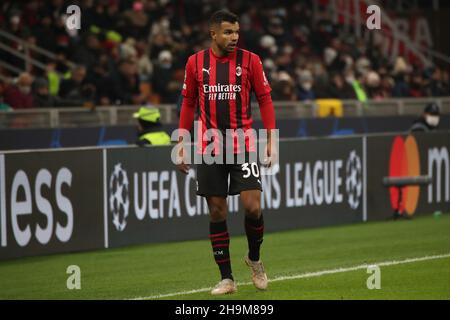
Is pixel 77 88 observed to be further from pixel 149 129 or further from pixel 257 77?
pixel 257 77

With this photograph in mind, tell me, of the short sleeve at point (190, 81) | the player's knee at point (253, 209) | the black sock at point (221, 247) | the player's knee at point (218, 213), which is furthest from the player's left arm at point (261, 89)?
the black sock at point (221, 247)

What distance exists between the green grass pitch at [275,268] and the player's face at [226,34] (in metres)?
2.11

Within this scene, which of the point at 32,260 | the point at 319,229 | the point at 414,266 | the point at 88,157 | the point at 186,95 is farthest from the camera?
the point at 319,229

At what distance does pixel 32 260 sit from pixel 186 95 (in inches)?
172

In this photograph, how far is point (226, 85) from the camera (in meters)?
9.80

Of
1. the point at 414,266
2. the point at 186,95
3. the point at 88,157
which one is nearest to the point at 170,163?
the point at 88,157

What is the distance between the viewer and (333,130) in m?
24.0

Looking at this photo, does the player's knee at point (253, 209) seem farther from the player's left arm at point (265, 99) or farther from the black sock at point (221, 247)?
the player's left arm at point (265, 99)

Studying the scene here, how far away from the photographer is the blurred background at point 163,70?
20.1 meters

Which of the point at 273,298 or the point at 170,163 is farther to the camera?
the point at 170,163

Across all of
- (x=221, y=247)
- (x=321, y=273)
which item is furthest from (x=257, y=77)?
(x=321, y=273)

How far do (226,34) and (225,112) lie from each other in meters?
0.66
